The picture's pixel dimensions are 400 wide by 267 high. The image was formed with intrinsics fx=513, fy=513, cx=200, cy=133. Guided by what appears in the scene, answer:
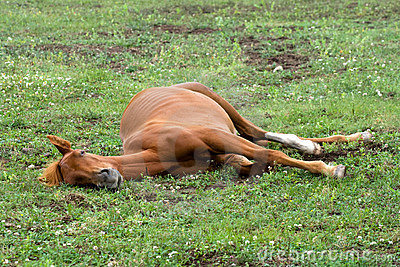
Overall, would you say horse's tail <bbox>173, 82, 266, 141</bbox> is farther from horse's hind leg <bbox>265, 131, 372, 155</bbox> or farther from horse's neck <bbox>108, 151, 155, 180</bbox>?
horse's neck <bbox>108, 151, 155, 180</bbox>

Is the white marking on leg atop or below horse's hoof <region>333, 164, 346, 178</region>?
below

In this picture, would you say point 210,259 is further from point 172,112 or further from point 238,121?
point 238,121

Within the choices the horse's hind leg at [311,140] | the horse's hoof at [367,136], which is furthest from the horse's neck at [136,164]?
the horse's hoof at [367,136]

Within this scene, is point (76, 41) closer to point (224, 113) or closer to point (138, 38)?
point (138, 38)

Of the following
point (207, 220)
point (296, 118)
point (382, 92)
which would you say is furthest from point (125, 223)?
point (382, 92)

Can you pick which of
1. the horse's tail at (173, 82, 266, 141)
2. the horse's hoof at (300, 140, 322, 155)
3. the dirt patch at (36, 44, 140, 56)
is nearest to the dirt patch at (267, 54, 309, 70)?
the dirt patch at (36, 44, 140, 56)

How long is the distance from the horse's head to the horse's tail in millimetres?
2306

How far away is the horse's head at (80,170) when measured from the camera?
5.60 meters

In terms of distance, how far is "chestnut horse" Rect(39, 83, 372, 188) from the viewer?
5664 millimetres

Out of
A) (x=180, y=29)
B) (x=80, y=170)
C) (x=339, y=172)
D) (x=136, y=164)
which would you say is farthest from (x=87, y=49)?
(x=339, y=172)

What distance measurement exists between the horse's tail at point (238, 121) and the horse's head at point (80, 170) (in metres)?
2.31

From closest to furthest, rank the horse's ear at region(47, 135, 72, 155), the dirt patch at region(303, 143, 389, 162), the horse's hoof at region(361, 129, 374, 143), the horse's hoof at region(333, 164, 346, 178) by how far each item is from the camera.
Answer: the horse's ear at region(47, 135, 72, 155)
the horse's hoof at region(333, 164, 346, 178)
the dirt patch at region(303, 143, 389, 162)
the horse's hoof at region(361, 129, 374, 143)

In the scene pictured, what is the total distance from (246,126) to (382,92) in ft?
9.43

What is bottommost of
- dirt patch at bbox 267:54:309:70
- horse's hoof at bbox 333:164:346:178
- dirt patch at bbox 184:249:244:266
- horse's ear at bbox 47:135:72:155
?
dirt patch at bbox 267:54:309:70
